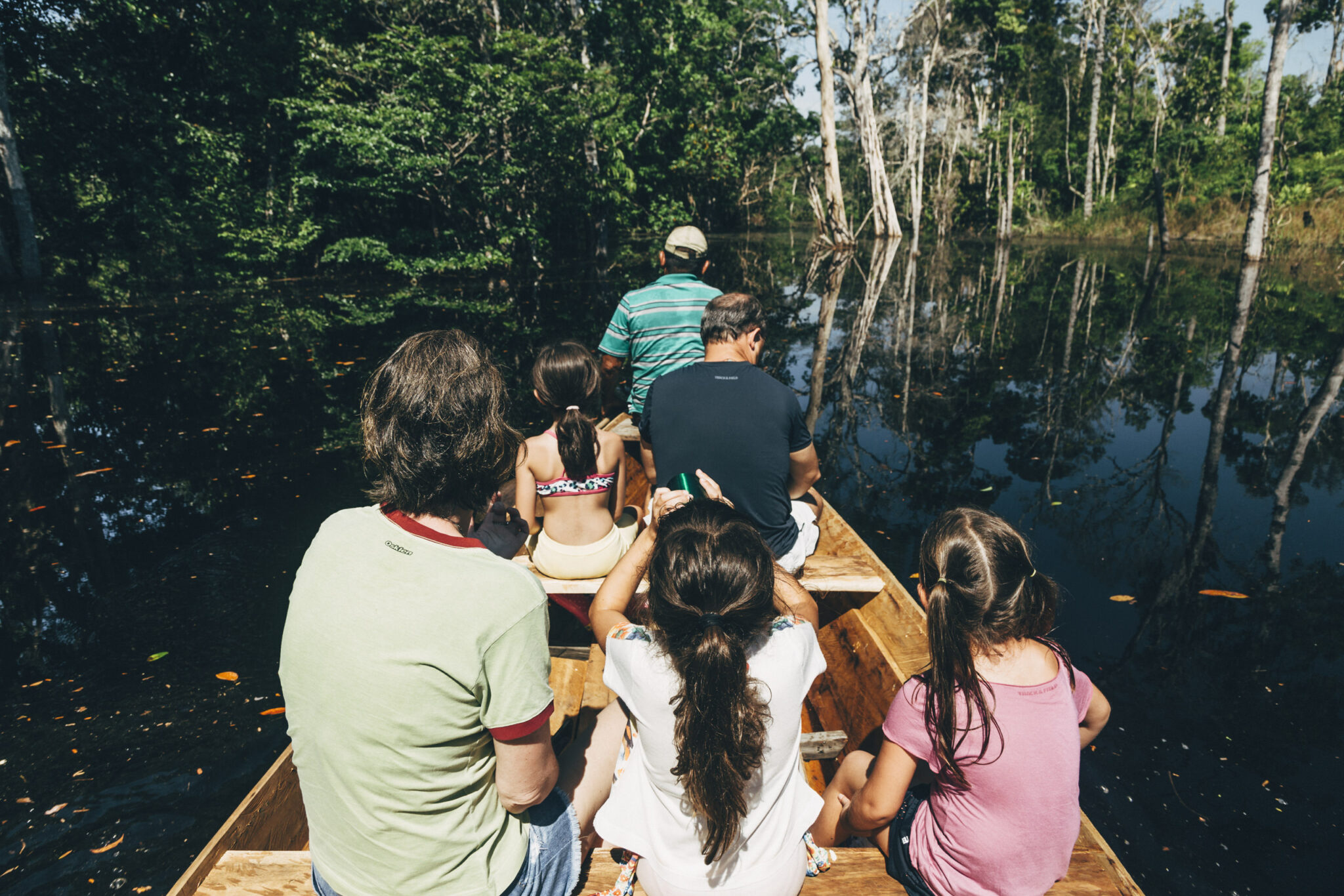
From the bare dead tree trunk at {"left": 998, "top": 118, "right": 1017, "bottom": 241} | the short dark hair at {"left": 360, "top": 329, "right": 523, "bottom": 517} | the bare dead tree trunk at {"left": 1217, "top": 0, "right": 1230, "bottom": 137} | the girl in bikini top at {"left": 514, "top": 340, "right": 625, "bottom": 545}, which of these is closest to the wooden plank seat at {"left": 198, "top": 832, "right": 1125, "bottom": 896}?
the short dark hair at {"left": 360, "top": 329, "right": 523, "bottom": 517}

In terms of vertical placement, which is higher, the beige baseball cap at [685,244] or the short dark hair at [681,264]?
the beige baseball cap at [685,244]

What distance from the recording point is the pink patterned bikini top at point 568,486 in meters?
3.28

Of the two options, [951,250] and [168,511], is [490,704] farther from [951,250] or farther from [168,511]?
[951,250]

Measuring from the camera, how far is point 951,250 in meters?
27.8

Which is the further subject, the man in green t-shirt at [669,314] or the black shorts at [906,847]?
the man in green t-shirt at [669,314]

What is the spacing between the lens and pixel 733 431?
2887mm

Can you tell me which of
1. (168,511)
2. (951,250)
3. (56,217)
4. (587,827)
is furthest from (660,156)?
(587,827)

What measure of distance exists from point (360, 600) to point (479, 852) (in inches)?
25.7

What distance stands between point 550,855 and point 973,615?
3.97 ft

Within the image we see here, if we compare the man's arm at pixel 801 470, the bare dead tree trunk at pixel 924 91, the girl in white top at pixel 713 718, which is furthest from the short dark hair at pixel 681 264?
the bare dead tree trunk at pixel 924 91

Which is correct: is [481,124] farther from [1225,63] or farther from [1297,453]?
[1225,63]

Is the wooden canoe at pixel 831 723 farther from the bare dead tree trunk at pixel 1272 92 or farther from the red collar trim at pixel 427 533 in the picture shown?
the bare dead tree trunk at pixel 1272 92

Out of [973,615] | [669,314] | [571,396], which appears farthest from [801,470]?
[669,314]

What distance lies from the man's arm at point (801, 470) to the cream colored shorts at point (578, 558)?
834 mm
